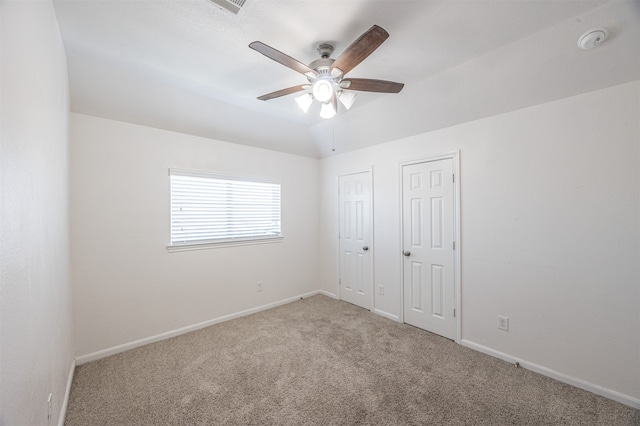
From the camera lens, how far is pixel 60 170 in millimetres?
1907

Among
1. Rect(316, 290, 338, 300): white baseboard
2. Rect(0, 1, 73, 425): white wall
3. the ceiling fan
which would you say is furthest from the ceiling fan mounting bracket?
Rect(316, 290, 338, 300): white baseboard

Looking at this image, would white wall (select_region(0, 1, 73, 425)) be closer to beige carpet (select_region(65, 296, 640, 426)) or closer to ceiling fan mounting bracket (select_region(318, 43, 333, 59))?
Answer: beige carpet (select_region(65, 296, 640, 426))

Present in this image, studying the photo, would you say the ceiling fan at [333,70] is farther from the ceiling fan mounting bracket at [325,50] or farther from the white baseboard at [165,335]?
the white baseboard at [165,335]

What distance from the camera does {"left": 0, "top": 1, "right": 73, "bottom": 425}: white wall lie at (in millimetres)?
866

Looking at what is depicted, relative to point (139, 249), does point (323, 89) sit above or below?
above

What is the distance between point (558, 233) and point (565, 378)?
4.01ft

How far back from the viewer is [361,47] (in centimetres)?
157

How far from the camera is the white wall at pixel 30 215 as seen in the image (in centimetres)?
87

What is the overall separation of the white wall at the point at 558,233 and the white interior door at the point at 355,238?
47.0 inches

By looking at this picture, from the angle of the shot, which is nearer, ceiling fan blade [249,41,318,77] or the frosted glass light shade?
ceiling fan blade [249,41,318,77]

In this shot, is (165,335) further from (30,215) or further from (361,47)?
(361,47)

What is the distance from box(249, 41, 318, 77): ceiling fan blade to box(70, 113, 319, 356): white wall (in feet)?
6.41

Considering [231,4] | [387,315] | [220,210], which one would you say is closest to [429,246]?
[387,315]

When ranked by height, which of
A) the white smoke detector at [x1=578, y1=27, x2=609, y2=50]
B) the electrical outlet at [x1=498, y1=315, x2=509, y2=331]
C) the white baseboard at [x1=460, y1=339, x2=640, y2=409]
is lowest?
the white baseboard at [x1=460, y1=339, x2=640, y2=409]
